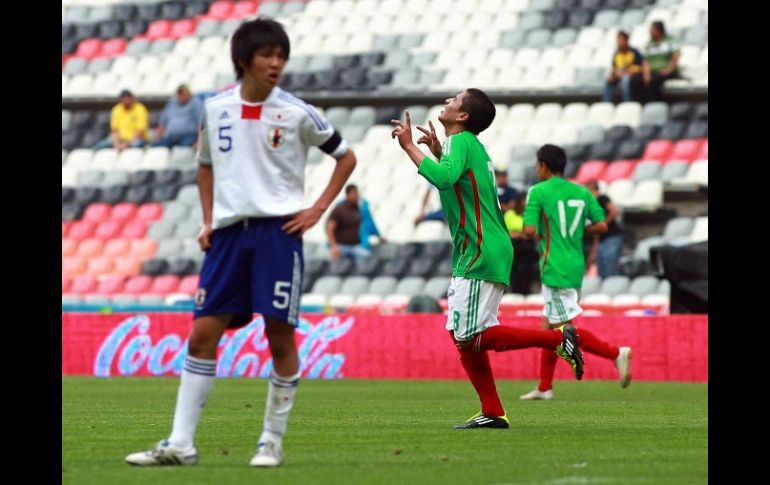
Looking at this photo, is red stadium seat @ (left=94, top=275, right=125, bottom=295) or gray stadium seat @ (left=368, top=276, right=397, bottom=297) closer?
gray stadium seat @ (left=368, top=276, right=397, bottom=297)

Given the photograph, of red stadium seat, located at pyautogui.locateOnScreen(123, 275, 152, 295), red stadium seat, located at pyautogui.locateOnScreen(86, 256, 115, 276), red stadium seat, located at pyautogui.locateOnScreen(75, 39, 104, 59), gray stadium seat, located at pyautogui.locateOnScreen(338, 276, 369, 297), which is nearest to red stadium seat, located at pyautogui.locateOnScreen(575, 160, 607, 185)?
gray stadium seat, located at pyautogui.locateOnScreen(338, 276, 369, 297)

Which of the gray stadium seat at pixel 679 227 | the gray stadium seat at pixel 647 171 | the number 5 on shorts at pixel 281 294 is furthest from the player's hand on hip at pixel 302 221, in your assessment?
the gray stadium seat at pixel 647 171

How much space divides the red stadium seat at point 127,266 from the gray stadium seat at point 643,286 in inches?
354

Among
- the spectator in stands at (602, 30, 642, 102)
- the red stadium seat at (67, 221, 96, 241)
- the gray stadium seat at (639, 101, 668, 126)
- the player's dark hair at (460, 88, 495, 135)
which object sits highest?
the spectator in stands at (602, 30, 642, 102)

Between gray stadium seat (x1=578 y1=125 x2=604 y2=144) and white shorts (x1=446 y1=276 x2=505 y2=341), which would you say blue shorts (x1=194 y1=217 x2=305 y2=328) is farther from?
gray stadium seat (x1=578 y1=125 x2=604 y2=144)

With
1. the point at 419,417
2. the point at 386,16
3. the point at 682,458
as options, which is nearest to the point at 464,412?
the point at 419,417

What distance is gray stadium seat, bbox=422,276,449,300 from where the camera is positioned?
2270cm

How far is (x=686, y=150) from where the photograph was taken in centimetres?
2398

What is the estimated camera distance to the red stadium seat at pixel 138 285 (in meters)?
25.8

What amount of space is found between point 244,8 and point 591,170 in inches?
437

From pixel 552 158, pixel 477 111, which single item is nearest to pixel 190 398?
pixel 477 111

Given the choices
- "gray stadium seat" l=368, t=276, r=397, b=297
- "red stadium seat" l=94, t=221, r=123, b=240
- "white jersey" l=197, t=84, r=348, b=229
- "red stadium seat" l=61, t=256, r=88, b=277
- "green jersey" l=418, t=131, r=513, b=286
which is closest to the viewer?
"white jersey" l=197, t=84, r=348, b=229

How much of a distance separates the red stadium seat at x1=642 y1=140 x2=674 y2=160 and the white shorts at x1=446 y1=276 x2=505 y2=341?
14804 mm

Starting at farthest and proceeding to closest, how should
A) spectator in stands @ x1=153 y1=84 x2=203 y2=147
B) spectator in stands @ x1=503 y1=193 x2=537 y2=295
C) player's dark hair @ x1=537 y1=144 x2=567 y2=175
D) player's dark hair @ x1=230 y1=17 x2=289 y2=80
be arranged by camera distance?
spectator in stands @ x1=153 y1=84 x2=203 y2=147 → spectator in stands @ x1=503 y1=193 x2=537 y2=295 → player's dark hair @ x1=537 y1=144 x2=567 y2=175 → player's dark hair @ x1=230 y1=17 x2=289 y2=80
